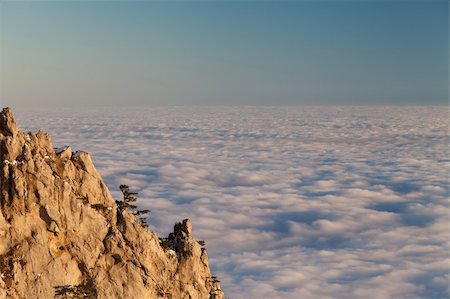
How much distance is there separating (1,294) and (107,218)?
12818 mm

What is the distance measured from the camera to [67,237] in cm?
5075

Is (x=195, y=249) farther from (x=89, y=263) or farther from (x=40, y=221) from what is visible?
(x=40, y=221)

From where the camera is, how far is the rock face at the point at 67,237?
4822 centimetres

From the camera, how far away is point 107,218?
54531 mm

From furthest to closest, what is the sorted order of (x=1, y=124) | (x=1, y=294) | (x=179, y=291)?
1. (x=179, y=291)
2. (x=1, y=124)
3. (x=1, y=294)

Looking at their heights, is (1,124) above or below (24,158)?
above

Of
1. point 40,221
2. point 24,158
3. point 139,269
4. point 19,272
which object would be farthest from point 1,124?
point 139,269

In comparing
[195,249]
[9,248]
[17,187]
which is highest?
[17,187]

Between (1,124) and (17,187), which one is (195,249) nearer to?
(17,187)

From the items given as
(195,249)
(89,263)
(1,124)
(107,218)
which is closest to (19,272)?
(89,263)

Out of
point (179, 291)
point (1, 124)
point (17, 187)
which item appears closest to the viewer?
point (17, 187)

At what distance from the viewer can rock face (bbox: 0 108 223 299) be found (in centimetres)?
4822

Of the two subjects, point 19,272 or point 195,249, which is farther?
point 195,249

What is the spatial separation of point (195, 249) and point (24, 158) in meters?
21.7
